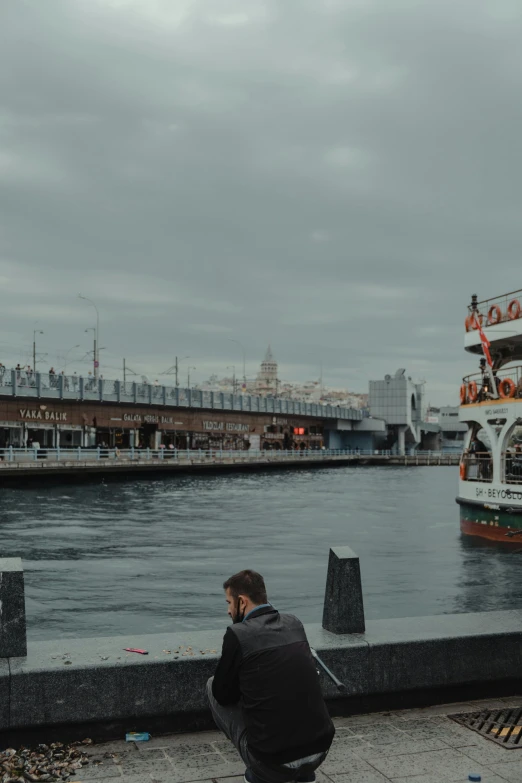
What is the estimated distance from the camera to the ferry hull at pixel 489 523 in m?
25.9

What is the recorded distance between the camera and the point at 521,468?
2709 centimetres

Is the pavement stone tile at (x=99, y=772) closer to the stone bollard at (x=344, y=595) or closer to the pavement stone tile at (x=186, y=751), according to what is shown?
the pavement stone tile at (x=186, y=751)

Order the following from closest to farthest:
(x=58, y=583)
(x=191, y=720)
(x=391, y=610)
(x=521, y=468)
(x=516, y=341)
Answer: (x=191, y=720) → (x=391, y=610) → (x=58, y=583) → (x=521, y=468) → (x=516, y=341)

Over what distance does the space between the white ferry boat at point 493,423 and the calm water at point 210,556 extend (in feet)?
3.75

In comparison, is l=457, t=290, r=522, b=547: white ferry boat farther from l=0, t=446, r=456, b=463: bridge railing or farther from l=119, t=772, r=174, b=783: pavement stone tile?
l=0, t=446, r=456, b=463: bridge railing

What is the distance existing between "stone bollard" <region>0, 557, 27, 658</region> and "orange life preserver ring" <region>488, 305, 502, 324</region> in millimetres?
25373

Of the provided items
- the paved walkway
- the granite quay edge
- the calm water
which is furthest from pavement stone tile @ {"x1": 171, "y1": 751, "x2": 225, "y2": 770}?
the calm water

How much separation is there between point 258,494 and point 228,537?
2505 centimetres

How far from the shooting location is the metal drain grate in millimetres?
5793

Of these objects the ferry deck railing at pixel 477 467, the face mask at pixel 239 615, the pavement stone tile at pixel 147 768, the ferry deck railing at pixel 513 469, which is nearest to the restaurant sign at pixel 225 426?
the ferry deck railing at pixel 477 467

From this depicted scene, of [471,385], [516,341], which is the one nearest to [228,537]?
[471,385]

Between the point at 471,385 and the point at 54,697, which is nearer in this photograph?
the point at 54,697

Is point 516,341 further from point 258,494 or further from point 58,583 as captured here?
point 258,494

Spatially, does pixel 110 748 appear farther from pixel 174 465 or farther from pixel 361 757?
pixel 174 465
